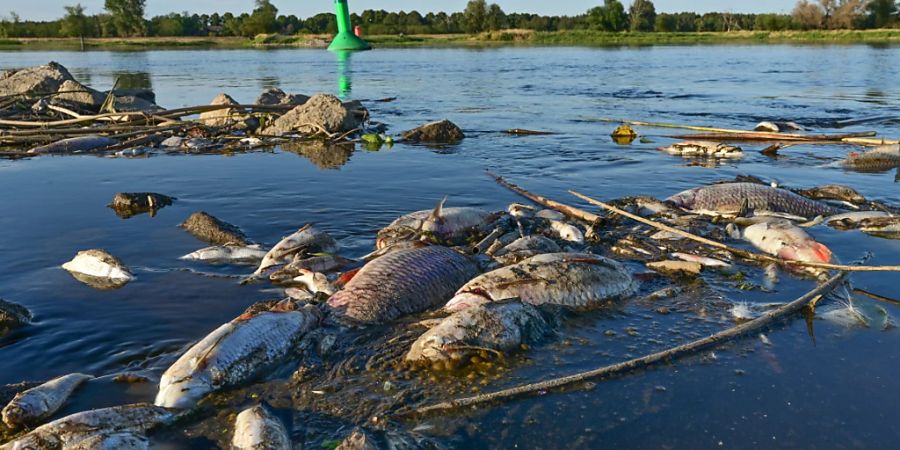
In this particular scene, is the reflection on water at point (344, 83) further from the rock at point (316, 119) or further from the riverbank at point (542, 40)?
the riverbank at point (542, 40)

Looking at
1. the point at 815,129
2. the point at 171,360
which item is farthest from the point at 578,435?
the point at 815,129

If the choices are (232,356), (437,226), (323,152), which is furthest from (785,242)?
(323,152)

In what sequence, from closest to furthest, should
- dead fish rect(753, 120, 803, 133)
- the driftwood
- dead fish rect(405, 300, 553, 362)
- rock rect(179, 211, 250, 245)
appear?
1. dead fish rect(405, 300, 553, 362)
2. the driftwood
3. rock rect(179, 211, 250, 245)
4. dead fish rect(753, 120, 803, 133)

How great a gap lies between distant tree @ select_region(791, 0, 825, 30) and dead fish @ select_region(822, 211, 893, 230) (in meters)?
88.1

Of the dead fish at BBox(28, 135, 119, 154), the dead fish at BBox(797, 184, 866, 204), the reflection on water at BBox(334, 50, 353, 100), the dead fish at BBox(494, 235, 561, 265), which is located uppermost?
the reflection on water at BBox(334, 50, 353, 100)

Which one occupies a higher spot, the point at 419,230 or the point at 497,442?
the point at 419,230

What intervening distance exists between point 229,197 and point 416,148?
542 cm

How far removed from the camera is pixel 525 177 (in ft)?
37.8

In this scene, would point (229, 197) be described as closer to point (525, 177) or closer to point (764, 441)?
point (525, 177)

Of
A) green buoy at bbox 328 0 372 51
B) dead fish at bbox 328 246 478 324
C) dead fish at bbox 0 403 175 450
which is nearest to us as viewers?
dead fish at bbox 0 403 175 450

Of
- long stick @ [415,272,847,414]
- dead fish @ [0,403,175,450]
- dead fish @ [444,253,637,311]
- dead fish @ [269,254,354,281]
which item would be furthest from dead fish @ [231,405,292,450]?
dead fish @ [269,254,354,281]

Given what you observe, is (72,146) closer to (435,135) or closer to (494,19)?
(435,135)

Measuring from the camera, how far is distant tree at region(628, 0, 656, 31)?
9231 centimetres

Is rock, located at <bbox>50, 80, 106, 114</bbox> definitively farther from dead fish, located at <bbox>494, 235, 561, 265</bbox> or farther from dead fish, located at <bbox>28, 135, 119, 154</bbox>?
dead fish, located at <bbox>494, 235, 561, 265</bbox>
